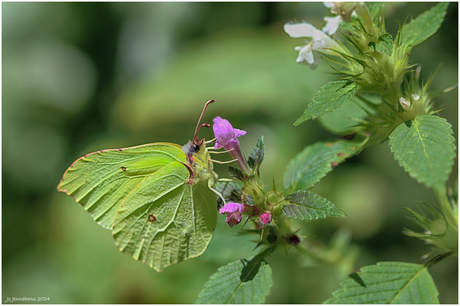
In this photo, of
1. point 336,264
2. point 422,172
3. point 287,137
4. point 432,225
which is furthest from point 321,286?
point 422,172

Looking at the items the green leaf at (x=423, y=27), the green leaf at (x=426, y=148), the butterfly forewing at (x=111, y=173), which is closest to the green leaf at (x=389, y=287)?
the green leaf at (x=426, y=148)

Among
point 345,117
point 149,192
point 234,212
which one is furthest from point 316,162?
point 149,192

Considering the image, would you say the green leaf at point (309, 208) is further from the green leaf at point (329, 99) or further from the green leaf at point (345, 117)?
the green leaf at point (345, 117)

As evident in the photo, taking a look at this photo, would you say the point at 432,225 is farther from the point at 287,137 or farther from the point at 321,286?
the point at 287,137

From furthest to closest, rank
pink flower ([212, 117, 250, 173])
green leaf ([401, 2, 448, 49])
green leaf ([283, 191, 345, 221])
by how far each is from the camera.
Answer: pink flower ([212, 117, 250, 173]) → green leaf ([401, 2, 448, 49]) → green leaf ([283, 191, 345, 221])

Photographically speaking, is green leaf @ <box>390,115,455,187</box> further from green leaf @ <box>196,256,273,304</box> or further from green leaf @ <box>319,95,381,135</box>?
green leaf @ <box>196,256,273,304</box>

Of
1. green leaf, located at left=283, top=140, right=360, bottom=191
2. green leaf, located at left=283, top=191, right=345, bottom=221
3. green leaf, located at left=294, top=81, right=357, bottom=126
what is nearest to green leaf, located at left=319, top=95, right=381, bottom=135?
green leaf, located at left=283, top=140, right=360, bottom=191
